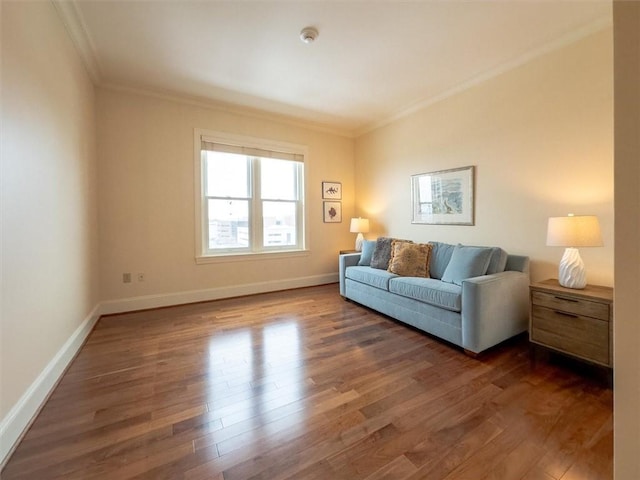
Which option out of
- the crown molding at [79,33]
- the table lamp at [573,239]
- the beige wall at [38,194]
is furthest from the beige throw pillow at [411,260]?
the crown molding at [79,33]

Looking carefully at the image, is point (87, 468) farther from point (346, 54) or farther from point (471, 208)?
point (471, 208)

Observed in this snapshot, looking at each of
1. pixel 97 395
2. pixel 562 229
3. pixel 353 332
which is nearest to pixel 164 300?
pixel 97 395

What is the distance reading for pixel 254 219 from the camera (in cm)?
425

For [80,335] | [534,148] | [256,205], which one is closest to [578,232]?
[534,148]

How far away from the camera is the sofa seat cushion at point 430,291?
2377 millimetres

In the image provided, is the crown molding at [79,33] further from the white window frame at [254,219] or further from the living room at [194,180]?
the white window frame at [254,219]

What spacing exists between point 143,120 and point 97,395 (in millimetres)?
3124

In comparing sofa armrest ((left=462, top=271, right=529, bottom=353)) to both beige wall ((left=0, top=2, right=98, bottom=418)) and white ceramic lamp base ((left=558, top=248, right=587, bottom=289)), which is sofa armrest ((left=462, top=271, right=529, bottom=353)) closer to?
white ceramic lamp base ((left=558, top=248, right=587, bottom=289))

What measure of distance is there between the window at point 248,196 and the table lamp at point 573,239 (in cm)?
333

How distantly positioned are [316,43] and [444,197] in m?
2.33

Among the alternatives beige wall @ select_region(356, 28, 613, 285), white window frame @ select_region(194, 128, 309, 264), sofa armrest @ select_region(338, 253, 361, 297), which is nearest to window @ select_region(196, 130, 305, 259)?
white window frame @ select_region(194, 128, 309, 264)

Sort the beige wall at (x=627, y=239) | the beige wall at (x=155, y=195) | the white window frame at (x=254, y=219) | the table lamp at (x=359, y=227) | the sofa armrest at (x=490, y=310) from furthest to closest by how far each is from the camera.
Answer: the table lamp at (x=359, y=227), the white window frame at (x=254, y=219), the beige wall at (x=155, y=195), the sofa armrest at (x=490, y=310), the beige wall at (x=627, y=239)

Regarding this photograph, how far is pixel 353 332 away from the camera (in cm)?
278

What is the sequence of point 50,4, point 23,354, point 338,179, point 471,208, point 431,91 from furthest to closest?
point 338,179, point 431,91, point 471,208, point 50,4, point 23,354
